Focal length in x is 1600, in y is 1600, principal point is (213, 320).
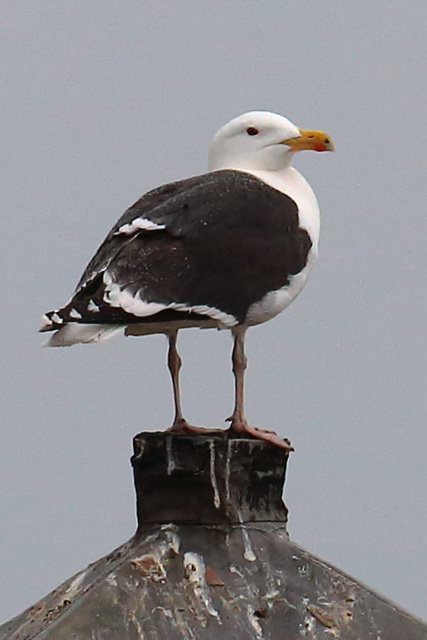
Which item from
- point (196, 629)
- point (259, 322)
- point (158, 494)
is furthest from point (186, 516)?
point (259, 322)

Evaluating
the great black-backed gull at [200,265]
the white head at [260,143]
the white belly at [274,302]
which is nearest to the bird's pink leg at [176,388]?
the great black-backed gull at [200,265]

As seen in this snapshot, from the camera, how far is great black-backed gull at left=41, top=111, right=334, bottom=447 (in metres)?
7.11

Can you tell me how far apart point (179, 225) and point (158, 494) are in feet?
4.33

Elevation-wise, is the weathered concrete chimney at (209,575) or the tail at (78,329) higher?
the tail at (78,329)

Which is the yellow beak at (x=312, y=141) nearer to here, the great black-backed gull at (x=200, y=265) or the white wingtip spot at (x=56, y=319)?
the great black-backed gull at (x=200, y=265)

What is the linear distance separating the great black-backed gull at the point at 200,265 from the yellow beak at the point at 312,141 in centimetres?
35

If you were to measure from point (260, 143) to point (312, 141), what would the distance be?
30cm

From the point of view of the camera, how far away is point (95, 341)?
7.09 m

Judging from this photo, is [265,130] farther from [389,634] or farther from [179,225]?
[389,634]

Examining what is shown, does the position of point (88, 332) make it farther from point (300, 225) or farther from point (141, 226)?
point (300, 225)

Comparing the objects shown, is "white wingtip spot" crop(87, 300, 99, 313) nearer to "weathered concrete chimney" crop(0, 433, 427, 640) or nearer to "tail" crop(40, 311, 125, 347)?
"tail" crop(40, 311, 125, 347)

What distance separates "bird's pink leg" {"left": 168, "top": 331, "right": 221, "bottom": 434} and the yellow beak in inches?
51.1

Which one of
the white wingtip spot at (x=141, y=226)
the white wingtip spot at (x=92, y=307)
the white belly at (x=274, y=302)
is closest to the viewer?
the white wingtip spot at (x=92, y=307)

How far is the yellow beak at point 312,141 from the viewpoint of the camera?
8.68 metres
